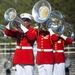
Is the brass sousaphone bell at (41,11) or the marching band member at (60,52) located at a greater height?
the brass sousaphone bell at (41,11)

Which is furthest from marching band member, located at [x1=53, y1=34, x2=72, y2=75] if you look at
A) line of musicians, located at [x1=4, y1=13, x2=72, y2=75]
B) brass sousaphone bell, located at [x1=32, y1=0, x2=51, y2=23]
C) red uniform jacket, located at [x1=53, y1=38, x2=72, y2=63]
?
brass sousaphone bell, located at [x1=32, y1=0, x2=51, y2=23]

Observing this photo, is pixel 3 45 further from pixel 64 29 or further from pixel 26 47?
pixel 26 47

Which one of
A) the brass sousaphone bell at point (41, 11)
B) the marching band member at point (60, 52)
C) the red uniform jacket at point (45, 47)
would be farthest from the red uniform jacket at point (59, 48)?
the brass sousaphone bell at point (41, 11)

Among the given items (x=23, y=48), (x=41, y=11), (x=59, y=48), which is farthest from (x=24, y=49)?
(x=59, y=48)

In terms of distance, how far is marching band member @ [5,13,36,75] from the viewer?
28.3 ft

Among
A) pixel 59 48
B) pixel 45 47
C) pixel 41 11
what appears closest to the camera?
pixel 41 11

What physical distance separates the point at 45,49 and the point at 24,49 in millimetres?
718

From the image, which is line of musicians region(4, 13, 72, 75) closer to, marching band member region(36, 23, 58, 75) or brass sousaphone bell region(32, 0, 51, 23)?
marching band member region(36, 23, 58, 75)

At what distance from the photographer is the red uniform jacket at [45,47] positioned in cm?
929

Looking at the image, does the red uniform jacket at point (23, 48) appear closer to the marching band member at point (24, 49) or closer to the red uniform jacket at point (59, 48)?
the marching band member at point (24, 49)

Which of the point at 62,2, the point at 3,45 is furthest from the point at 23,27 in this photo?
the point at 62,2

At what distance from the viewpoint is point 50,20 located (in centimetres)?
940

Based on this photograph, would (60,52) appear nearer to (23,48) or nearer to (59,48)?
(59,48)

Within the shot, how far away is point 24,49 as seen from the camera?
878 centimetres
